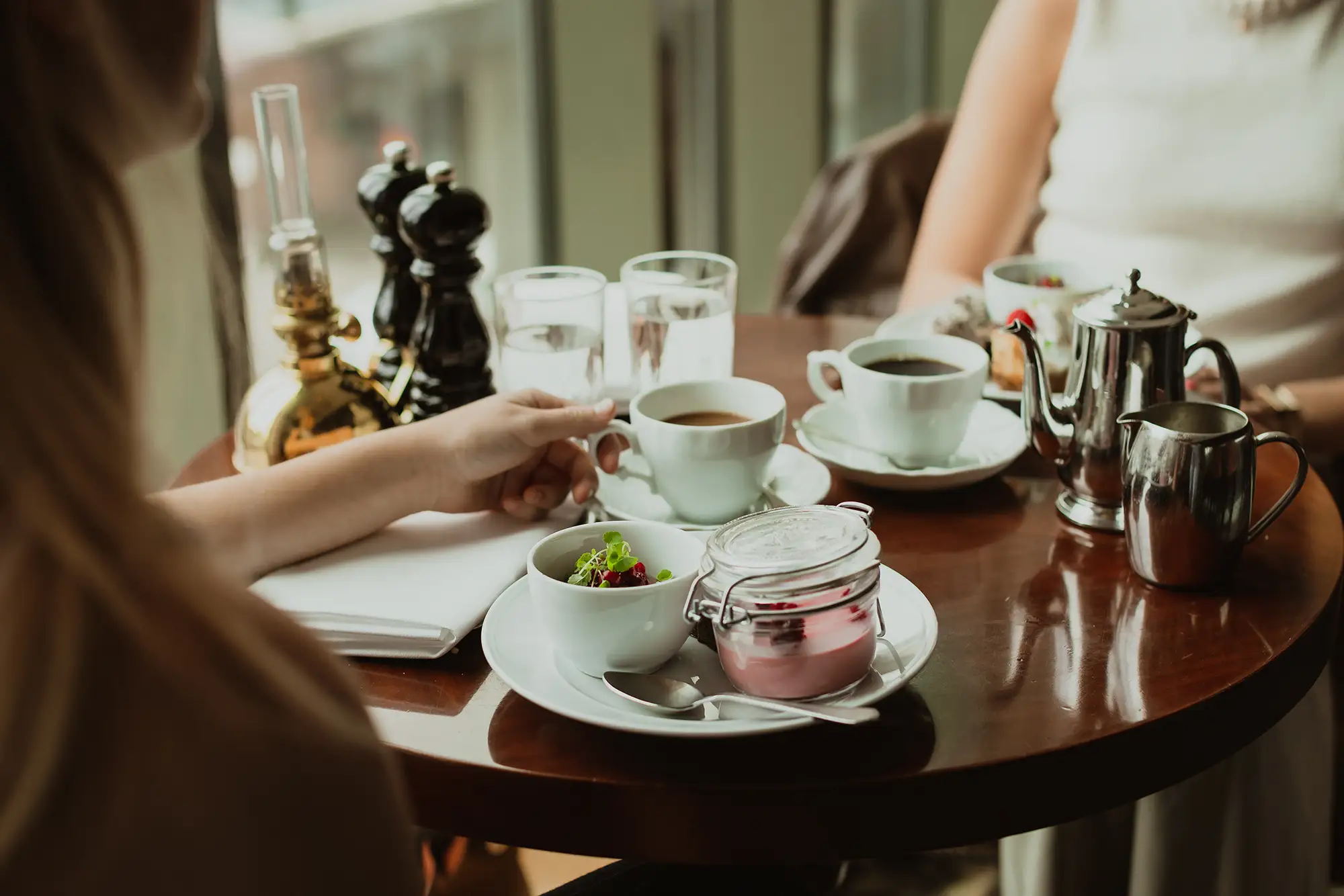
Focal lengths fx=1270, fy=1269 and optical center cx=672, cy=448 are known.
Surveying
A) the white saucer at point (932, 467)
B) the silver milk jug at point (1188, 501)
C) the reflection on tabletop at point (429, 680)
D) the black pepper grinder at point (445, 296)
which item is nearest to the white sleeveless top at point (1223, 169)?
the white saucer at point (932, 467)

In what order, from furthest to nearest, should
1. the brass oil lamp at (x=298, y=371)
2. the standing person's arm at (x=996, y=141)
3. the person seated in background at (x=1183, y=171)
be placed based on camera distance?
the standing person's arm at (x=996, y=141), the person seated in background at (x=1183, y=171), the brass oil lamp at (x=298, y=371)

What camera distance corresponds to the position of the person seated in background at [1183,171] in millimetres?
1553

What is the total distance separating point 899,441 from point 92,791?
2.56 ft

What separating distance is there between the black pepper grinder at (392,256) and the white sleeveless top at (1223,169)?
0.81m

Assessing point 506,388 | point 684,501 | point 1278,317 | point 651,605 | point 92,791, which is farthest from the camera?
point 1278,317

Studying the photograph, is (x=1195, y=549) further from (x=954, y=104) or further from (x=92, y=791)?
(x=954, y=104)

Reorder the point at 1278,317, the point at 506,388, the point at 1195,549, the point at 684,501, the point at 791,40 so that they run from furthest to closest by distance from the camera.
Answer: the point at 791,40 → the point at 1278,317 → the point at 506,388 → the point at 684,501 → the point at 1195,549

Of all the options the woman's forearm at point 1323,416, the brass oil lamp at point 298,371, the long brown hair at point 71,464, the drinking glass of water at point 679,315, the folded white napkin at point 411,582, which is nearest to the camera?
the long brown hair at point 71,464

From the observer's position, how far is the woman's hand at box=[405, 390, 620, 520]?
1014 mm

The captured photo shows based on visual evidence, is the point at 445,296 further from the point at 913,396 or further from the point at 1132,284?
the point at 1132,284

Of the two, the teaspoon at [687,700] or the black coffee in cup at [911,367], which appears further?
the black coffee in cup at [911,367]

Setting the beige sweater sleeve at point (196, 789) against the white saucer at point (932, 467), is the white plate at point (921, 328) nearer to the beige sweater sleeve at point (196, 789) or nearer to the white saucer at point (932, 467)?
the white saucer at point (932, 467)

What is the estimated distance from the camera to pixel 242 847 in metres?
0.46

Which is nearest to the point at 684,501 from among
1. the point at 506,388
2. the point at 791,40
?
the point at 506,388
